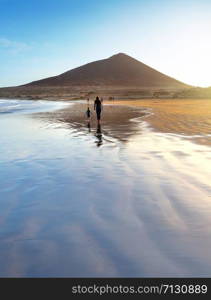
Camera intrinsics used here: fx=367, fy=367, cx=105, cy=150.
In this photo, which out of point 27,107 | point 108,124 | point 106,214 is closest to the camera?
point 106,214

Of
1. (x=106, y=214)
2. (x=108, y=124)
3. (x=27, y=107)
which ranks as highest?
(x=106, y=214)

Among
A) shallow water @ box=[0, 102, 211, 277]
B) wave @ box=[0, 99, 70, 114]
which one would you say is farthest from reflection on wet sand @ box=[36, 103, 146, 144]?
wave @ box=[0, 99, 70, 114]

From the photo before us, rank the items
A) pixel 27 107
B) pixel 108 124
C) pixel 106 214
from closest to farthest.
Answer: pixel 106 214, pixel 108 124, pixel 27 107

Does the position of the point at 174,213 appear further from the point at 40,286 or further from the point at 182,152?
the point at 182,152

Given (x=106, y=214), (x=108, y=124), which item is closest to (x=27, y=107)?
(x=108, y=124)

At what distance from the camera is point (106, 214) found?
17.0 feet

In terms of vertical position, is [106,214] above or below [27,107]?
above

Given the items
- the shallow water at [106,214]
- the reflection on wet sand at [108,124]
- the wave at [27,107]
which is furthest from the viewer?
the wave at [27,107]

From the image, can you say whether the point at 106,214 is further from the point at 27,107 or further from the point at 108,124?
the point at 27,107

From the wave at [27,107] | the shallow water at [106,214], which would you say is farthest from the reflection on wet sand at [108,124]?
the wave at [27,107]

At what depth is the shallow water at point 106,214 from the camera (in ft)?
12.2

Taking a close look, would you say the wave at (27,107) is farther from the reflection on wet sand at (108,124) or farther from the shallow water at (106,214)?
the shallow water at (106,214)

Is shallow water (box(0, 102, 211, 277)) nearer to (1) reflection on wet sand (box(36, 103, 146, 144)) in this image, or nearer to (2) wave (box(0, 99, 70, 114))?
(1) reflection on wet sand (box(36, 103, 146, 144))

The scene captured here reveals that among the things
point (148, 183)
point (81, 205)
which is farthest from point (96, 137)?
point (81, 205)
